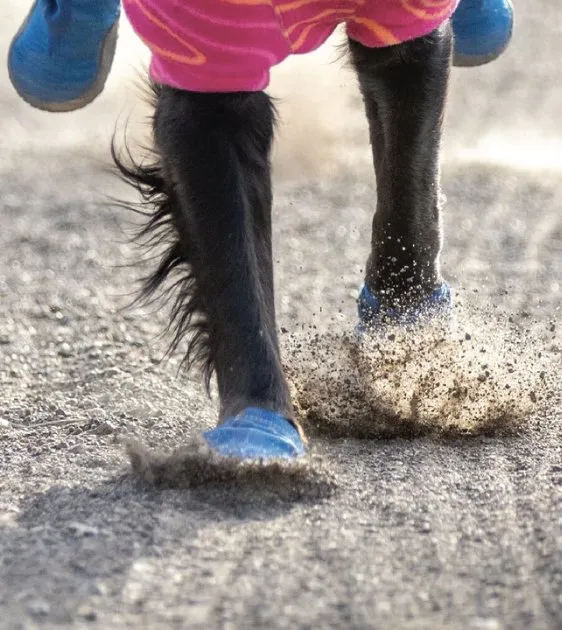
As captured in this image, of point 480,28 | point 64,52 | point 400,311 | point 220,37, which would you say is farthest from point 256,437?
point 480,28

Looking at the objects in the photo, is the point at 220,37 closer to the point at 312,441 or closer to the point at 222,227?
the point at 222,227

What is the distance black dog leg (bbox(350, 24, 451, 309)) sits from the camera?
339 centimetres

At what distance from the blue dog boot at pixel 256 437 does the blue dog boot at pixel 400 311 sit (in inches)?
31.5

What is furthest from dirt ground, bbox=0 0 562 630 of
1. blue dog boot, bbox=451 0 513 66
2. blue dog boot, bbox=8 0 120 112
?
blue dog boot, bbox=8 0 120 112

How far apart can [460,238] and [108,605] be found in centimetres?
370

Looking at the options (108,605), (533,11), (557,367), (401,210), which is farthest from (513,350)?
(533,11)

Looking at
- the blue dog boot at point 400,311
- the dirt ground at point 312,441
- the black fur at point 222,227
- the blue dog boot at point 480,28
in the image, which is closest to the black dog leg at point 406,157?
the blue dog boot at point 400,311

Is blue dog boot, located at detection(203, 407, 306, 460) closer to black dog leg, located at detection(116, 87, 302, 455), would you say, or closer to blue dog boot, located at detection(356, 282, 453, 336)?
black dog leg, located at detection(116, 87, 302, 455)

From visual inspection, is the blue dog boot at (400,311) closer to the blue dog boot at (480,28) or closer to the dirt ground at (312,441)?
the dirt ground at (312,441)

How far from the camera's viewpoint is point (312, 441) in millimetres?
3312

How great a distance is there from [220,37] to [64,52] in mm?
1042

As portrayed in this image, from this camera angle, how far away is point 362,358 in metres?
3.62

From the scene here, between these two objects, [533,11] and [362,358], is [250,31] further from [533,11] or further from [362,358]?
[533,11]

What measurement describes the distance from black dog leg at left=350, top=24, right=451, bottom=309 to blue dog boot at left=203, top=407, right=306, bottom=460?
0.82 metres
